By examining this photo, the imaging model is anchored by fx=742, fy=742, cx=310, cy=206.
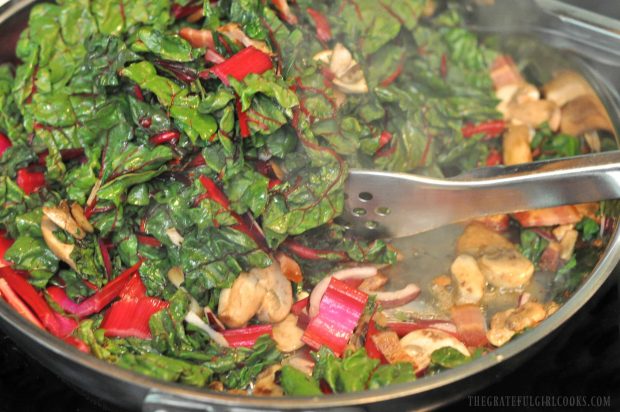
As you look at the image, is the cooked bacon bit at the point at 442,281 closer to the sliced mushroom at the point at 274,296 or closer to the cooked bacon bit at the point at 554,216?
the cooked bacon bit at the point at 554,216

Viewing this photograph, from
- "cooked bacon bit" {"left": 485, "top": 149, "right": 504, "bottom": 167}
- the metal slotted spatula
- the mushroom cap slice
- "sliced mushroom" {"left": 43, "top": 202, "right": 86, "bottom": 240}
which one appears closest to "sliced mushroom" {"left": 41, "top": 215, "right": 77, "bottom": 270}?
"sliced mushroom" {"left": 43, "top": 202, "right": 86, "bottom": 240}

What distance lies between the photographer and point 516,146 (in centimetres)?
335

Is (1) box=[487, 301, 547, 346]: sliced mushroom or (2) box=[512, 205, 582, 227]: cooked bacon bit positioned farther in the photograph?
(2) box=[512, 205, 582, 227]: cooked bacon bit

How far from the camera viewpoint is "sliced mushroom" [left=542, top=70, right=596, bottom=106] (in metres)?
3.40

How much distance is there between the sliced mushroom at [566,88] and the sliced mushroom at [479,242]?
2.63ft

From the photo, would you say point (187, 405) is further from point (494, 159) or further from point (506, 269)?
point (494, 159)

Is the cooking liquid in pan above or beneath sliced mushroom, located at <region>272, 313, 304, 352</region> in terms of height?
beneath

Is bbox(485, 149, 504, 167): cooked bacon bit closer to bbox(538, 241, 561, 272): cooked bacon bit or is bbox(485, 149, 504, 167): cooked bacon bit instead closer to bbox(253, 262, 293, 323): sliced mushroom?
bbox(538, 241, 561, 272): cooked bacon bit

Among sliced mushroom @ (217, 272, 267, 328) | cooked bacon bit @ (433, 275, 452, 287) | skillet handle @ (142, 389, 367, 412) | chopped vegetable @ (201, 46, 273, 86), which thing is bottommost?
cooked bacon bit @ (433, 275, 452, 287)

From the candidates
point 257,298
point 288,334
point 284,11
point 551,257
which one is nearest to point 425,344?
point 288,334

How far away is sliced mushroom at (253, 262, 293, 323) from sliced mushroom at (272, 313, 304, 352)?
0.09ft

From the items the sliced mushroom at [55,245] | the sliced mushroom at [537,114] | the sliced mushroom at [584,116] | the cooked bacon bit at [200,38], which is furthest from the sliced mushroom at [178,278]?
the sliced mushroom at [584,116]

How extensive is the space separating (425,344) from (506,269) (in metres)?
0.55

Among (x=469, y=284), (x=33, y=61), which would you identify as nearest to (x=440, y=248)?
(x=469, y=284)
